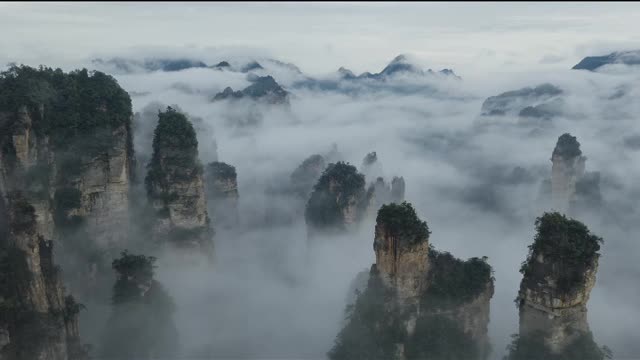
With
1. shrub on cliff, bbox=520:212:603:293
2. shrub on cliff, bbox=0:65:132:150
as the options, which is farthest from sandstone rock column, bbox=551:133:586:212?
shrub on cliff, bbox=0:65:132:150

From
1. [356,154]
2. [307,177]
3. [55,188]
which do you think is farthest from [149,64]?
[55,188]

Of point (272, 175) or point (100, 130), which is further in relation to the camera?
point (272, 175)

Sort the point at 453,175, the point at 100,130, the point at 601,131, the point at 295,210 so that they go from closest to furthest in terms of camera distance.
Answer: the point at 100,130 → the point at 295,210 → the point at 453,175 → the point at 601,131

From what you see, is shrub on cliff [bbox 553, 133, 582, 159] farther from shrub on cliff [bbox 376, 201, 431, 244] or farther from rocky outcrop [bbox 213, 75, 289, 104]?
rocky outcrop [bbox 213, 75, 289, 104]

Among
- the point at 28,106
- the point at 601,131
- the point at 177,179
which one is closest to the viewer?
the point at 28,106

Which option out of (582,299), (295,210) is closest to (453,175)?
(295,210)

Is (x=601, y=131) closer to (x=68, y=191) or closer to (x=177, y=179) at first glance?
(x=177, y=179)
